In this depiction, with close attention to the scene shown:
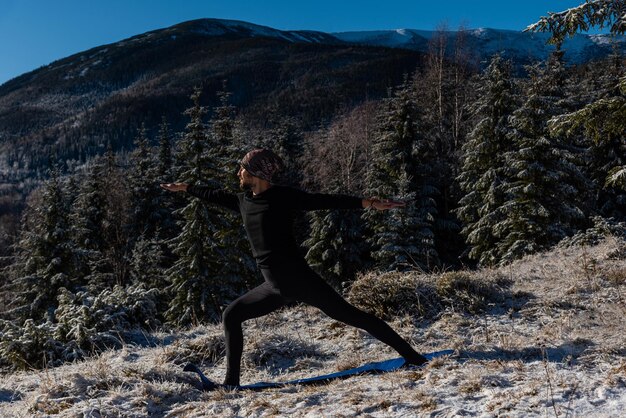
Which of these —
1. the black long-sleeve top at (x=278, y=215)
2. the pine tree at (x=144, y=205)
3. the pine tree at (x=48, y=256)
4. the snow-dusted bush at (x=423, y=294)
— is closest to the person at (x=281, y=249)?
the black long-sleeve top at (x=278, y=215)

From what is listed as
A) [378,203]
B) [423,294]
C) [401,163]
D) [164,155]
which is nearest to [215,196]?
[378,203]

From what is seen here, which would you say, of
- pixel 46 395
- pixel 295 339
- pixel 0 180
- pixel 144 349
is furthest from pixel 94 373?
pixel 0 180

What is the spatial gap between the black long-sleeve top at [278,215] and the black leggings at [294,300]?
0.40 ft

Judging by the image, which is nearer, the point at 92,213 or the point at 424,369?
the point at 424,369

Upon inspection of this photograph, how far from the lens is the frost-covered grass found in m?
3.23

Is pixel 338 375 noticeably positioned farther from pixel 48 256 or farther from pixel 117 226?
pixel 117 226

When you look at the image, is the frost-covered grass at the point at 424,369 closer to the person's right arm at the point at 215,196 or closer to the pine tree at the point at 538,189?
the person's right arm at the point at 215,196

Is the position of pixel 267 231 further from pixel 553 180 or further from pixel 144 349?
pixel 553 180

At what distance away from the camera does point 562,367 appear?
3.63 m

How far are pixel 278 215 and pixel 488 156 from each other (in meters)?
22.8

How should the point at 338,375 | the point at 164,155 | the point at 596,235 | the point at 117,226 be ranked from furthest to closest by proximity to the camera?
the point at 117,226, the point at 164,155, the point at 596,235, the point at 338,375

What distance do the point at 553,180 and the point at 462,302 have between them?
16.1m

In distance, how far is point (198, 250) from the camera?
21.9 metres

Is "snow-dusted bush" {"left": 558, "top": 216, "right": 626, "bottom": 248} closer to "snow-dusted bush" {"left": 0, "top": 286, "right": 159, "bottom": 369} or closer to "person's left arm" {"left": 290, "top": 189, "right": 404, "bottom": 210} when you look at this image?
"person's left arm" {"left": 290, "top": 189, "right": 404, "bottom": 210}
